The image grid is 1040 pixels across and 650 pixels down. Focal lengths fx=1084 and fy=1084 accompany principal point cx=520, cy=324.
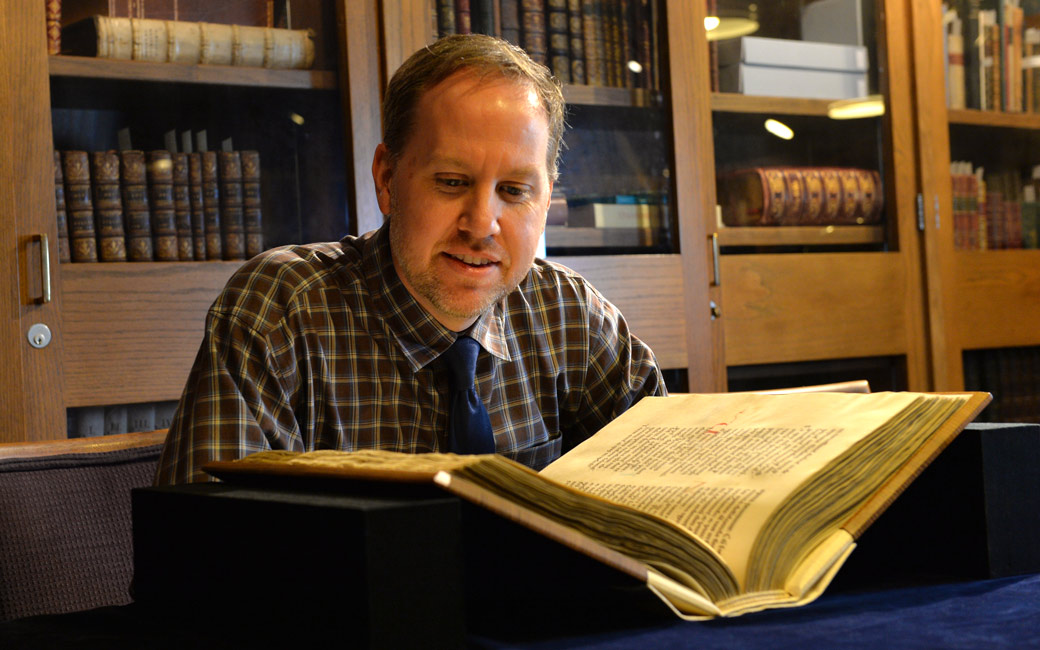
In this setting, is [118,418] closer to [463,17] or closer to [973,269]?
[463,17]

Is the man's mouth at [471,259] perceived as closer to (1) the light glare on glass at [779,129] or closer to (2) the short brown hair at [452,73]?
(2) the short brown hair at [452,73]

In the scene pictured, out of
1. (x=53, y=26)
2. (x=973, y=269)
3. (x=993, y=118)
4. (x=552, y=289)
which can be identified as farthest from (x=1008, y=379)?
(x=53, y=26)

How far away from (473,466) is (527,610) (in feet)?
0.41

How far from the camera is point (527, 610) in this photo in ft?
1.97

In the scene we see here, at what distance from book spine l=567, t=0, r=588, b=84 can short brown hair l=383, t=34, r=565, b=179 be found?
1.07m

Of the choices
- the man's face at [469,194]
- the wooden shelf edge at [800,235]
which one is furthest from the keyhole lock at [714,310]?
the man's face at [469,194]

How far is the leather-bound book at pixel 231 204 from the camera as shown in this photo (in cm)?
206

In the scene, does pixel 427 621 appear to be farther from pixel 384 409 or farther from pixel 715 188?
pixel 715 188

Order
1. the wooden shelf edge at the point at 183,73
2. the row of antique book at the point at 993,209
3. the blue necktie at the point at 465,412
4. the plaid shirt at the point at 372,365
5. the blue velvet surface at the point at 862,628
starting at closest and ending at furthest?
the blue velvet surface at the point at 862,628 → the plaid shirt at the point at 372,365 → the blue necktie at the point at 465,412 → the wooden shelf edge at the point at 183,73 → the row of antique book at the point at 993,209

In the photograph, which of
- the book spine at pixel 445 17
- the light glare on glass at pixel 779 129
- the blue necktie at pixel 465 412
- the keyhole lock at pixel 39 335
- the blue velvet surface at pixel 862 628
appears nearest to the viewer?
the blue velvet surface at pixel 862 628

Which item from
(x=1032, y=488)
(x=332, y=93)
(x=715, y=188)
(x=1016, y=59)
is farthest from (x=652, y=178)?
(x=1032, y=488)

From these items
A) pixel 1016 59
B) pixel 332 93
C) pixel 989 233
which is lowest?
pixel 989 233

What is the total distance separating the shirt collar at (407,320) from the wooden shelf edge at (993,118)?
2.01m

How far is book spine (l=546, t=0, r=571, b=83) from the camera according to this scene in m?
2.38
